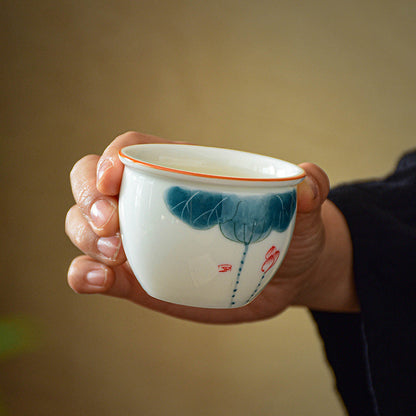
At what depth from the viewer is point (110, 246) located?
1.87 ft

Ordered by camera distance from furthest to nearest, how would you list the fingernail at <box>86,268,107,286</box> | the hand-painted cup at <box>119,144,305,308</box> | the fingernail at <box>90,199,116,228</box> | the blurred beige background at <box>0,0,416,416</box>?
the blurred beige background at <box>0,0,416,416</box>, the fingernail at <box>86,268,107,286</box>, the fingernail at <box>90,199,116,228</box>, the hand-painted cup at <box>119,144,305,308</box>

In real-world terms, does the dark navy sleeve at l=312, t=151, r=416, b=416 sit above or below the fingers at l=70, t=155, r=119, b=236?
below

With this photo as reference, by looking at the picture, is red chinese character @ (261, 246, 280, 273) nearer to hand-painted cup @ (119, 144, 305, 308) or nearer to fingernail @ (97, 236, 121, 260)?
hand-painted cup @ (119, 144, 305, 308)

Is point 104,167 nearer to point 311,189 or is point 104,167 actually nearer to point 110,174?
point 110,174

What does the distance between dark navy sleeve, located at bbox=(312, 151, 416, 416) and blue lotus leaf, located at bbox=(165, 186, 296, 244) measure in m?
0.38

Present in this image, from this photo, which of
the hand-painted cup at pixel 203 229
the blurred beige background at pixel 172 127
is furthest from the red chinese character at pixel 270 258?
the blurred beige background at pixel 172 127

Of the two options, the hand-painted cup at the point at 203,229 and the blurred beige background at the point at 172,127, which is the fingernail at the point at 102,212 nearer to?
the hand-painted cup at the point at 203,229

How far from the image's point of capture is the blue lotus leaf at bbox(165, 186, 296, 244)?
0.40 m

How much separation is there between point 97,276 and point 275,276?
0.29 metres

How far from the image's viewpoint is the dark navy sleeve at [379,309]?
69 cm

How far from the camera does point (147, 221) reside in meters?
0.41

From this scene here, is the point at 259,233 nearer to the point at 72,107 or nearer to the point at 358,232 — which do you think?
the point at 358,232

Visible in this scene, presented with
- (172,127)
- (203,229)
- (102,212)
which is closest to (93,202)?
(102,212)

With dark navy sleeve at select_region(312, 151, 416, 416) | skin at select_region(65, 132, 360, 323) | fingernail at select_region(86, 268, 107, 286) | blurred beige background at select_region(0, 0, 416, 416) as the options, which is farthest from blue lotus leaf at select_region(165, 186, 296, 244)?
blurred beige background at select_region(0, 0, 416, 416)
